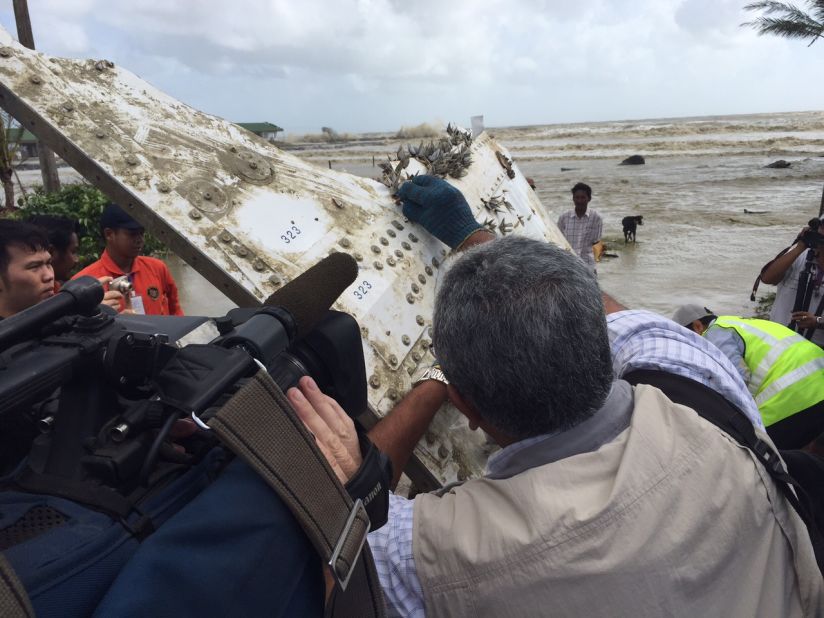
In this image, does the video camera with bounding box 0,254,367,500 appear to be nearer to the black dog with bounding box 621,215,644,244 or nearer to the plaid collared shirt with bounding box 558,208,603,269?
the plaid collared shirt with bounding box 558,208,603,269

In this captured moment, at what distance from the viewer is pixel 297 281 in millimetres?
1164

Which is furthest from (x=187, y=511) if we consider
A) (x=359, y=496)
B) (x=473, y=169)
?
(x=473, y=169)

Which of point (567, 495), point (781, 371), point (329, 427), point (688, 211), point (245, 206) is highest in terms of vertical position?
point (245, 206)

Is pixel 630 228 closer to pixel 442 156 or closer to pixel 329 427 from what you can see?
pixel 442 156

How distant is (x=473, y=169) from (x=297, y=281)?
269 centimetres

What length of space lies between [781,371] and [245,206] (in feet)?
9.36

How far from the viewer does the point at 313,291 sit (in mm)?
1150

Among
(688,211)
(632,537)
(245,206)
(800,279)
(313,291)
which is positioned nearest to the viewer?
(632,537)

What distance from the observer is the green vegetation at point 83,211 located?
29.6ft

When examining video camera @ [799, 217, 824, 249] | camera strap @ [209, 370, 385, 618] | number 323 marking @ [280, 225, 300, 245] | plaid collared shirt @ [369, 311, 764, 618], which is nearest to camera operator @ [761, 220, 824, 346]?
video camera @ [799, 217, 824, 249]

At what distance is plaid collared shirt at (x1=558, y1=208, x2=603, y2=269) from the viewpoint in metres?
6.96

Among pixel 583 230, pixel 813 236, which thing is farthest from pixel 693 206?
pixel 813 236

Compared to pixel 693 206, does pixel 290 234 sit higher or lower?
higher

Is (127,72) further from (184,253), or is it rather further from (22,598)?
(22,598)
